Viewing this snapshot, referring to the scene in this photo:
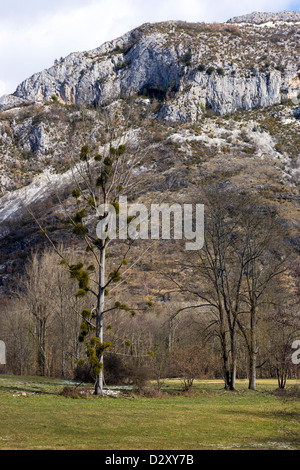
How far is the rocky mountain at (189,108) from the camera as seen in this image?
8700cm

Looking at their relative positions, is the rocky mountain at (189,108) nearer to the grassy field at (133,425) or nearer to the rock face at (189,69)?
the rock face at (189,69)

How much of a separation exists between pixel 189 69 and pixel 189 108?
48.4ft

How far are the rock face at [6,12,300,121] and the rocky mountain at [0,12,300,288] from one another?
0.97ft

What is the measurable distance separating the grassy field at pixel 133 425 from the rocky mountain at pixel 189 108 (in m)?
54.8

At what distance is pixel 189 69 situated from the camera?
119062 millimetres

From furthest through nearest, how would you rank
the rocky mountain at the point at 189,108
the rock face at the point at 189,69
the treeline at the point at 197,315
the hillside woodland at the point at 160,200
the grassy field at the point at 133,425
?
the rock face at the point at 189,69 < the rocky mountain at the point at 189,108 < the treeline at the point at 197,315 < the hillside woodland at the point at 160,200 < the grassy field at the point at 133,425

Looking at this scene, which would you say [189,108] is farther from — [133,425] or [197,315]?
[133,425]

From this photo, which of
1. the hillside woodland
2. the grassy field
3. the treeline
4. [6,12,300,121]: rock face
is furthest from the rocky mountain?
the grassy field

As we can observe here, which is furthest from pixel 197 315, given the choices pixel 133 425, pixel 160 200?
pixel 133 425

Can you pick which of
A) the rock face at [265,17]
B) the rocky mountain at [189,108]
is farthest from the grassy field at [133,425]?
the rock face at [265,17]

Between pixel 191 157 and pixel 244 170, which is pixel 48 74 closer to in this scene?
pixel 191 157

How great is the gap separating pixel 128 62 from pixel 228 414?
439 ft

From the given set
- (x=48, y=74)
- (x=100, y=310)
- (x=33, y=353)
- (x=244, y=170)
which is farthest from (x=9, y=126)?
(x=100, y=310)
